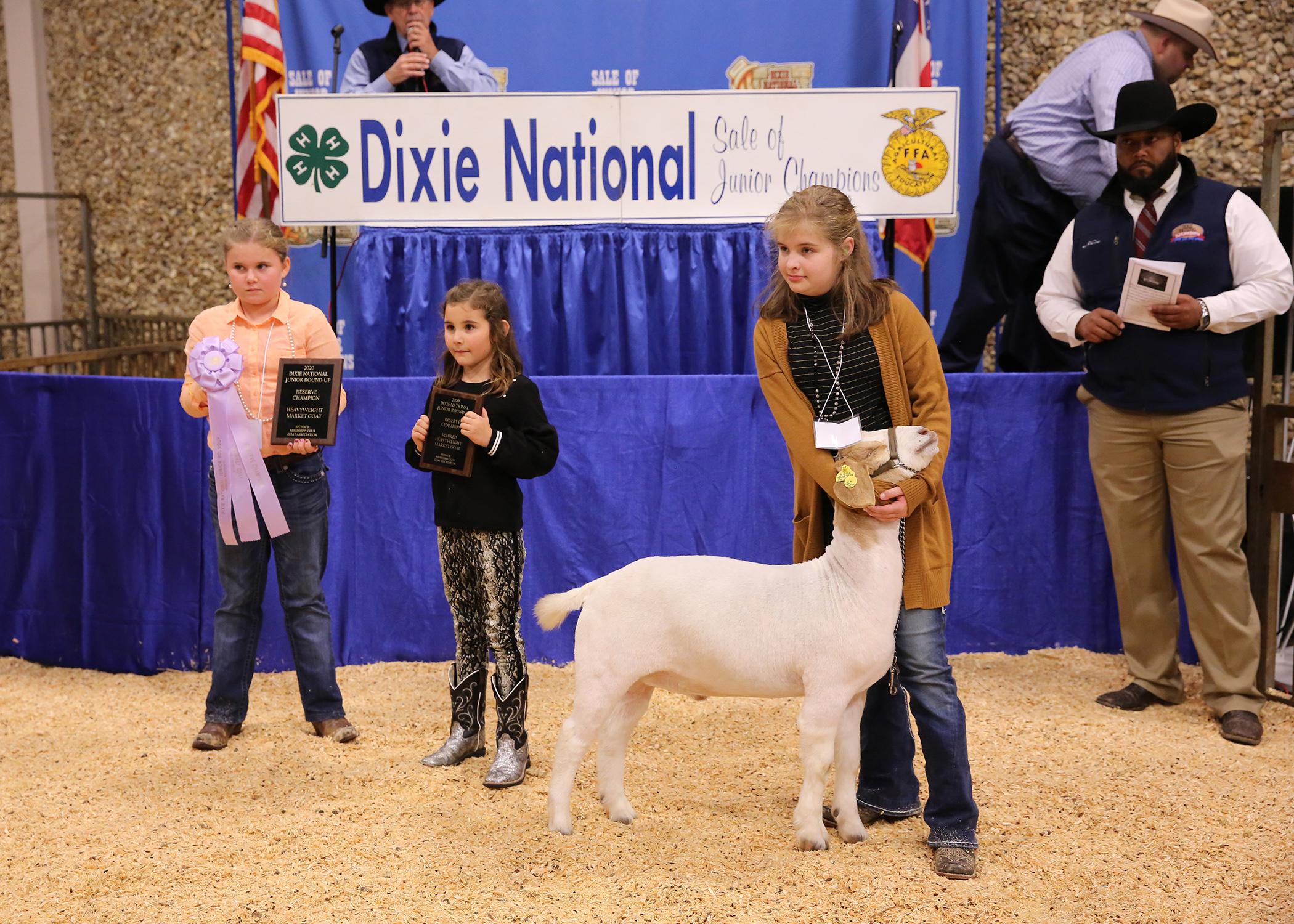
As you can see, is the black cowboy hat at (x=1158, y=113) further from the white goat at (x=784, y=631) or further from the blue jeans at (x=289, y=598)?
the blue jeans at (x=289, y=598)

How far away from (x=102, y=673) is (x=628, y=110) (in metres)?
3.38

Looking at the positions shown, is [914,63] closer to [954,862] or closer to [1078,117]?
[1078,117]

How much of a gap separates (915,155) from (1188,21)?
136 centimetres

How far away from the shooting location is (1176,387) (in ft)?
13.4

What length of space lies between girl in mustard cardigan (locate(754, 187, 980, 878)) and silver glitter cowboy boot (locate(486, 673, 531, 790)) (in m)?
1.27

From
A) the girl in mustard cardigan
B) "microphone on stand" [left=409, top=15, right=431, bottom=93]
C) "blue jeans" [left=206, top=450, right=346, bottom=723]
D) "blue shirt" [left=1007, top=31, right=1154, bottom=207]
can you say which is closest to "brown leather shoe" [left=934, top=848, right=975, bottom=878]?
the girl in mustard cardigan

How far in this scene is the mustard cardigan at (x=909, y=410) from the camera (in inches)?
112

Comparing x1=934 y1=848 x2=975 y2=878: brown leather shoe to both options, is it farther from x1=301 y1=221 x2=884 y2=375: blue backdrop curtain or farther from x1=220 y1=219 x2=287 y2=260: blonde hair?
x1=301 y1=221 x2=884 y2=375: blue backdrop curtain

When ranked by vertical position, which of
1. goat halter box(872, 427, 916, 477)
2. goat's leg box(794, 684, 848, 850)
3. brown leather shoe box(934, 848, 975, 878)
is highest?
goat halter box(872, 427, 916, 477)

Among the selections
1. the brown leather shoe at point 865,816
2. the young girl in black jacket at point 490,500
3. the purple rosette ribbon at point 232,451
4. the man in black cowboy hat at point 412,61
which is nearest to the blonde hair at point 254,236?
the purple rosette ribbon at point 232,451

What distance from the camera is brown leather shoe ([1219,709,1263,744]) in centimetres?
397

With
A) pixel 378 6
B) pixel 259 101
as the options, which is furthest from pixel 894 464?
pixel 378 6

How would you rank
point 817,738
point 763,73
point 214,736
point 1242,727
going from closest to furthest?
point 817,738 → point 214,736 → point 1242,727 → point 763,73

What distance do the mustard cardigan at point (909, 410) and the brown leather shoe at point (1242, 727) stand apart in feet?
6.01
